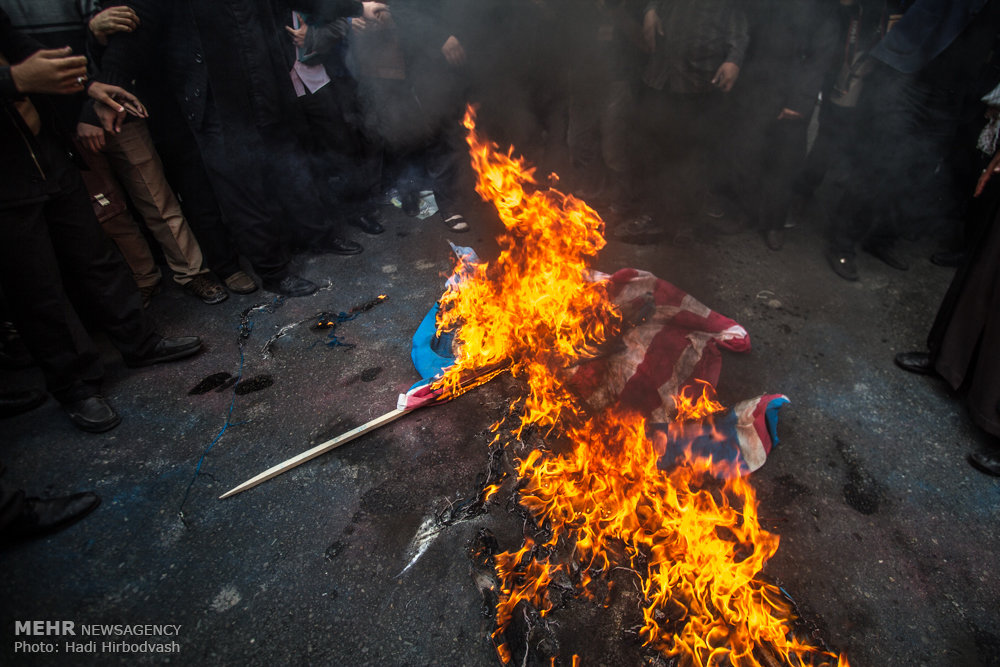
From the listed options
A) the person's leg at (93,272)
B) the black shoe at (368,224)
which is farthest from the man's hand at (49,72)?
the black shoe at (368,224)

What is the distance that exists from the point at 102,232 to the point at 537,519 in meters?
3.58

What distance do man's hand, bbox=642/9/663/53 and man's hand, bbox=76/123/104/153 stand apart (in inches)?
197

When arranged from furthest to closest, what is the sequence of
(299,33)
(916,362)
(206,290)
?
(206,290), (299,33), (916,362)

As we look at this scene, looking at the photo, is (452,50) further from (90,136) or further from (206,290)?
(206,290)

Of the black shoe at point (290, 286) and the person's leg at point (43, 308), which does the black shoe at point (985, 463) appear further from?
the person's leg at point (43, 308)

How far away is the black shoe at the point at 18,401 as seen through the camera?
3326mm

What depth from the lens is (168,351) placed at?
378 centimetres

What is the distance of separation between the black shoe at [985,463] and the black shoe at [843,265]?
229 cm

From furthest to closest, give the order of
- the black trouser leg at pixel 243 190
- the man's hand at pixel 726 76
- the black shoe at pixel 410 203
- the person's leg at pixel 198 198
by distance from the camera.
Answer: the black shoe at pixel 410 203 → the man's hand at pixel 726 76 → the person's leg at pixel 198 198 → the black trouser leg at pixel 243 190

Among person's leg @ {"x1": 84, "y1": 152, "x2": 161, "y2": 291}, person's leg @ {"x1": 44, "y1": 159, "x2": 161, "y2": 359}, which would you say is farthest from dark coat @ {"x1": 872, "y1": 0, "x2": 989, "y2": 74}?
person's leg @ {"x1": 84, "y1": 152, "x2": 161, "y2": 291}

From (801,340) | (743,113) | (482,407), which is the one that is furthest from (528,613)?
(743,113)

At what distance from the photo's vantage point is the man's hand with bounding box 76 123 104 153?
3.49 meters

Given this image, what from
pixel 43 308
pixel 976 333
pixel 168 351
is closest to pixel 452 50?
pixel 168 351

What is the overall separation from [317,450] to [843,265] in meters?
5.27
